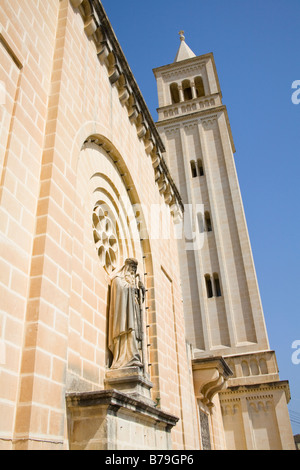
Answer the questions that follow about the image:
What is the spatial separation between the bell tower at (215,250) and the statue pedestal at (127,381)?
Result: 1335 cm

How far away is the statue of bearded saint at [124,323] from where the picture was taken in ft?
19.6

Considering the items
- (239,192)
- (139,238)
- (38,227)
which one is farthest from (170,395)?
(239,192)

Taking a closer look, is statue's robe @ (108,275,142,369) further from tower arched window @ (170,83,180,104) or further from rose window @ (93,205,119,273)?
tower arched window @ (170,83,180,104)

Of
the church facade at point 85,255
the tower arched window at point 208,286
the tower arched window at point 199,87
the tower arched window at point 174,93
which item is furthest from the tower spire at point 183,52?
the church facade at point 85,255

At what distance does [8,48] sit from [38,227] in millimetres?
2083

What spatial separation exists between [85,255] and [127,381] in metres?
1.87

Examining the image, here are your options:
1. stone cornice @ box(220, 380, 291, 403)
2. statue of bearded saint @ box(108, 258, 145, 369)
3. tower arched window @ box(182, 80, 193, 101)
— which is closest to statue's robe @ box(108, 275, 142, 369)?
statue of bearded saint @ box(108, 258, 145, 369)

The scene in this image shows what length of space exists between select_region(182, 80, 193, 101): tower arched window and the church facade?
1972 centimetres

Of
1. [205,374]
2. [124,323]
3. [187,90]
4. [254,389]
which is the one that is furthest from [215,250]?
[124,323]

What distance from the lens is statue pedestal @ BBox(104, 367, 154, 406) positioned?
566cm

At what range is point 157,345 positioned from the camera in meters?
7.88

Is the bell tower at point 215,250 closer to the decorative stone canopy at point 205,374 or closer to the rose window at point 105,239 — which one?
the decorative stone canopy at point 205,374

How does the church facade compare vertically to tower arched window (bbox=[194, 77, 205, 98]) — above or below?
below

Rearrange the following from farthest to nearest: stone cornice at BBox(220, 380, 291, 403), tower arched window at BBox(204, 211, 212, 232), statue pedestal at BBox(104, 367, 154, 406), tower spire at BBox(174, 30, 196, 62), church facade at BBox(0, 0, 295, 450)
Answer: tower spire at BBox(174, 30, 196, 62) < tower arched window at BBox(204, 211, 212, 232) < stone cornice at BBox(220, 380, 291, 403) < statue pedestal at BBox(104, 367, 154, 406) < church facade at BBox(0, 0, 295, 450)
